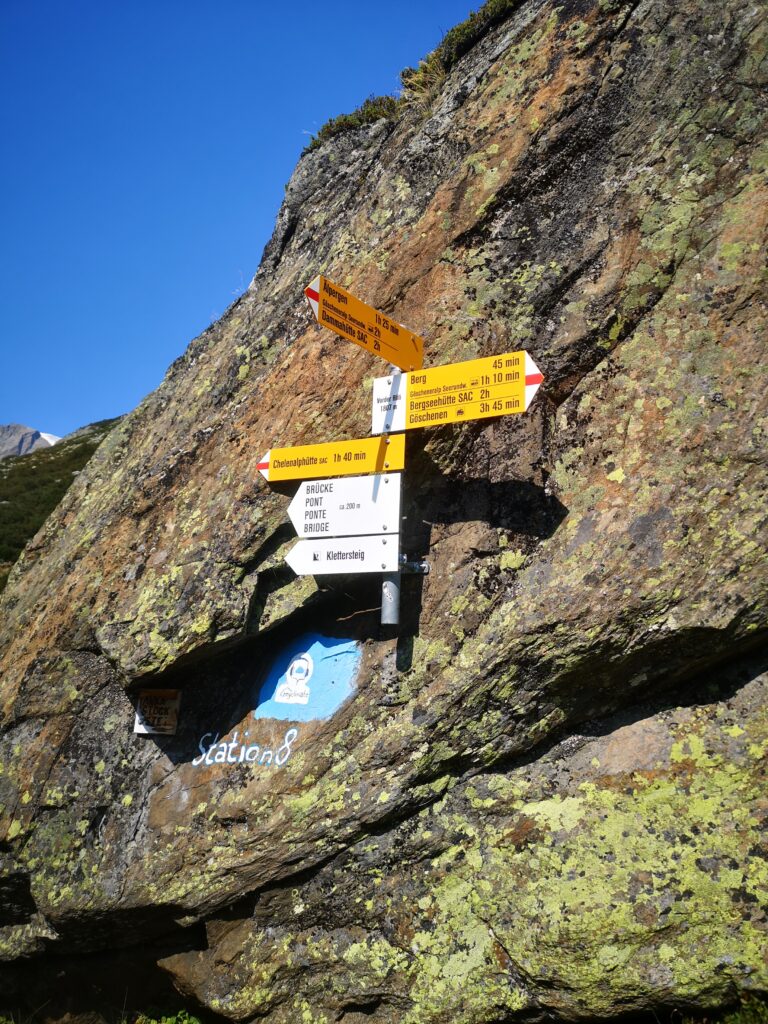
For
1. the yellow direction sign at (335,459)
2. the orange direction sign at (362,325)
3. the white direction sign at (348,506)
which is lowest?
the white direction sign at (348,506)

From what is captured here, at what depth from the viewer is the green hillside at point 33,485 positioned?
73.4 feet

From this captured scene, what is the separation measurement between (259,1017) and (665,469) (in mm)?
5750

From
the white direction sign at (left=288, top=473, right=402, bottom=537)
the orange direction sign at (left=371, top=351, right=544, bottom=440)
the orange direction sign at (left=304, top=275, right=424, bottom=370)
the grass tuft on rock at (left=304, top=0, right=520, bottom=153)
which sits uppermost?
the grass tuft on rock at (left=304, top=0, right=520, bottom=153)

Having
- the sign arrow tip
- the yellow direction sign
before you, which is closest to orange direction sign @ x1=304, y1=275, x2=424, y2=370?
the yellow direction sign

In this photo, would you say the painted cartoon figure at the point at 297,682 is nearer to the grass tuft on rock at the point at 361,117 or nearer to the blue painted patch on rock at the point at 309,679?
the blue painted patch on rock at the point at 309,679

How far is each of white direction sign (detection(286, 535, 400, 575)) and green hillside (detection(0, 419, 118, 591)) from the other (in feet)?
38.0

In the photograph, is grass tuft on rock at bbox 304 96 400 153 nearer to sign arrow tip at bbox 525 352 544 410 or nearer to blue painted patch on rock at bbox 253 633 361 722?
sign arrow tip at bbox 525 352 544 410

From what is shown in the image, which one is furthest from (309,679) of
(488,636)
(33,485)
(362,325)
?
(33,485)

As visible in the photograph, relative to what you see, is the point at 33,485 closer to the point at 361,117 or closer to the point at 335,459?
the point at 361,117

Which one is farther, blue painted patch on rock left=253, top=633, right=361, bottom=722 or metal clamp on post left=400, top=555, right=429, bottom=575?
blue painted patch on rock left=253, top=633, right=361, bottom=722

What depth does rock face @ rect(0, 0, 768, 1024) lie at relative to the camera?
546 centimetres

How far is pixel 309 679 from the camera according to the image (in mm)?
6984

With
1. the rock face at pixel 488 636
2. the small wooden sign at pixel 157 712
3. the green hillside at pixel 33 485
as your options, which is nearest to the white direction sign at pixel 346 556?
the rock face at pixel 488 636

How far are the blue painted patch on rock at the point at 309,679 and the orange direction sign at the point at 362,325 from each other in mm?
2749
